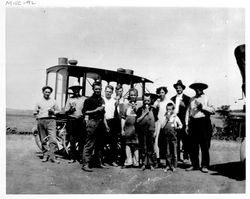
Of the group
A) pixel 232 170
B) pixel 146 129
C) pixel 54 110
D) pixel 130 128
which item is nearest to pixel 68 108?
pixel 54 110

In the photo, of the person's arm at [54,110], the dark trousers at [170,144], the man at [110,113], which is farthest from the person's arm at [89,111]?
the dark trousers at [170,144]

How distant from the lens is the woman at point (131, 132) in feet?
15.5

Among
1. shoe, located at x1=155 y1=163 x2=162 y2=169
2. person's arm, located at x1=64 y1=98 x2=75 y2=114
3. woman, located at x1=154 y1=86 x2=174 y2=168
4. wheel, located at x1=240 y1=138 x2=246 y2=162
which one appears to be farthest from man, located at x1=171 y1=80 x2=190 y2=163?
person's arm, located at x1=64 y1=98 x2=75 y2=114

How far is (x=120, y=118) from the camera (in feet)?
16.5

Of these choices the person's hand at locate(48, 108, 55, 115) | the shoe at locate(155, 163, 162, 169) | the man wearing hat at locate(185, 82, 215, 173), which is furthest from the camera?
the person's hand at locate(48, 108, 55, 115)

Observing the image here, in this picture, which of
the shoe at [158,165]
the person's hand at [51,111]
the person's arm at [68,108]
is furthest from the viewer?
the person's arm at [68,108]

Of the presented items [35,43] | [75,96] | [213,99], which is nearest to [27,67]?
[35,43]

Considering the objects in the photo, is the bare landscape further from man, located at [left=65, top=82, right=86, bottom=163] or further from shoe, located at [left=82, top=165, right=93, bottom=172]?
man, located at [left=65, top=82, right=86, bottom=163]

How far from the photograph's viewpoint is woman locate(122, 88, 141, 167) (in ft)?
15.5

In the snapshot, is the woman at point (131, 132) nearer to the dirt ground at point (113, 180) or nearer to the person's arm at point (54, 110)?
the dirt ground at point (113, 180)

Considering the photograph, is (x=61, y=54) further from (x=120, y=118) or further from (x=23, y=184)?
(x=23, y=184)

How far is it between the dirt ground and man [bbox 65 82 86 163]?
1.65ft

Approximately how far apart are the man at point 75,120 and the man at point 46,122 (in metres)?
0.28
